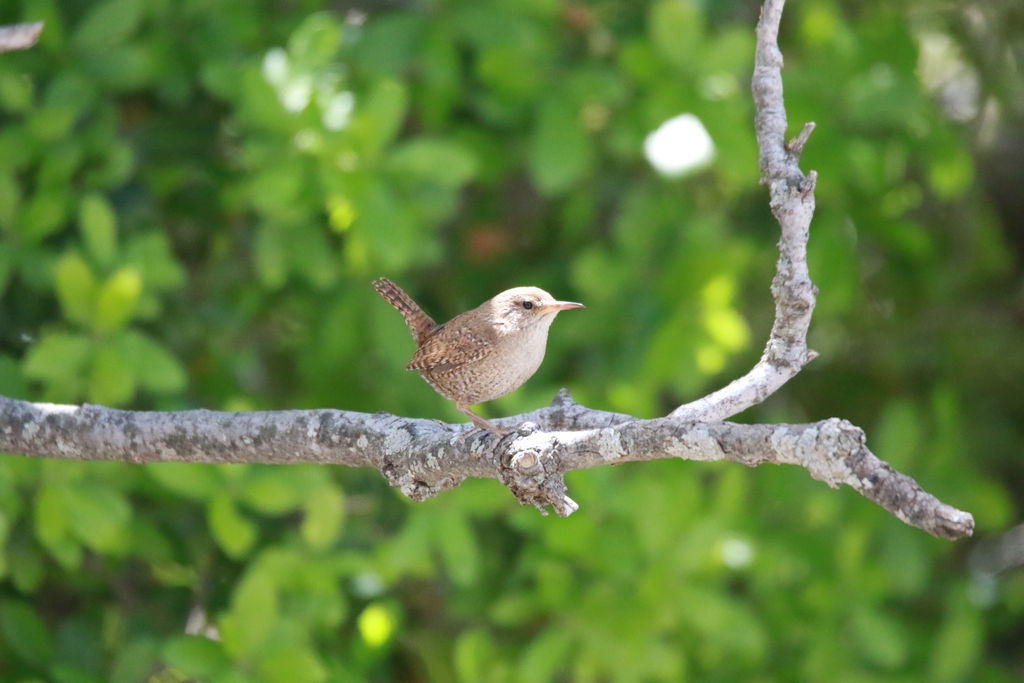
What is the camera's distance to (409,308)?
3592 millimetres

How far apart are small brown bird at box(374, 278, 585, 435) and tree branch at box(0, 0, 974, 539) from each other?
1.06 feet

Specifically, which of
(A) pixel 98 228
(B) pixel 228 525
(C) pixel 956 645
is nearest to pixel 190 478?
(B) pixel 228 525

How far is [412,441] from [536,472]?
18.3 inches

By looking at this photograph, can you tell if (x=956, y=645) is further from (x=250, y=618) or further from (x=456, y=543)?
(x=250, y=618)

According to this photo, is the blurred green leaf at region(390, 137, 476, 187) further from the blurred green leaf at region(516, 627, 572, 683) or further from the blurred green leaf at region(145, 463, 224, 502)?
the blurred green leaf at region(516, 627, 572, 683)

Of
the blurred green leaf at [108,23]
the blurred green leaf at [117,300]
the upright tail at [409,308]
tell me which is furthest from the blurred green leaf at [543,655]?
the blurred green leaf at [108,23]

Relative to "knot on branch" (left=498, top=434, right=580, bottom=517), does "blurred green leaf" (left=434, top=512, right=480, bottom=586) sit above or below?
above

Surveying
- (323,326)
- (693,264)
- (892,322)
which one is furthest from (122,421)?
(892,322)

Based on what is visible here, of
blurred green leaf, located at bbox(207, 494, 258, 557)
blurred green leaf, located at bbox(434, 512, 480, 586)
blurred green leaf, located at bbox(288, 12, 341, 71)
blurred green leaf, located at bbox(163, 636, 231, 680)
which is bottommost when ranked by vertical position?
blurred green leaf, located at bbox(163, 636, 231, 680)

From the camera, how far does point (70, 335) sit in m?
3.39

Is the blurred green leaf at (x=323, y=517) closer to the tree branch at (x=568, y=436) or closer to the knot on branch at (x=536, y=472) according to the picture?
the tree branch at (x=568, y=436)

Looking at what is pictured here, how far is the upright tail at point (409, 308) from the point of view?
3.57 m

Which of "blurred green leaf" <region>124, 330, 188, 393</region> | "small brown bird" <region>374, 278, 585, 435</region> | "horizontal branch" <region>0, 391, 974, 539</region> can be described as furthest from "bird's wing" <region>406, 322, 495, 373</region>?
"blurred green leaf" <region>124, 330, 188, 393</region>

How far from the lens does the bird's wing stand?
2996 millimetres
